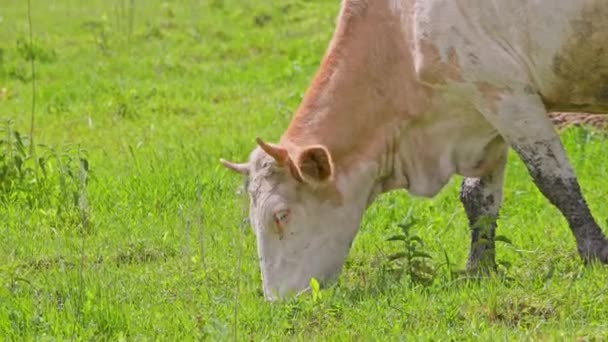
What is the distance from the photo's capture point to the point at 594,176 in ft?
31.3

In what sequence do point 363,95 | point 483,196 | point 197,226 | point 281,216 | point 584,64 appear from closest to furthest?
point 584,64 → point 281,216 → point 363,95 → point 483,196 → point 197,226

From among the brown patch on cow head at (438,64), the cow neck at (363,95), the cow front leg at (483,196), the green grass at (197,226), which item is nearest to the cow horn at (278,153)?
the cow neck at (363,95)

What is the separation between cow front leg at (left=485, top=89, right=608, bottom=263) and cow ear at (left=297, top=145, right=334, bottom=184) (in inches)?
33.7

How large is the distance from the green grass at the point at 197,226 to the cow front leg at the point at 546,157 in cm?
20

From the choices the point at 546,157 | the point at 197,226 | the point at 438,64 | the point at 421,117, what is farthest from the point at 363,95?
the point at 197,226

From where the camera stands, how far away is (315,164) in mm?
7105

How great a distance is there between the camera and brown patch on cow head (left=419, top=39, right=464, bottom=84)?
7.10 m

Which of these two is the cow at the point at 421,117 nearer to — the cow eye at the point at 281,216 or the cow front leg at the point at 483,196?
the cow eye at the point at 281,216

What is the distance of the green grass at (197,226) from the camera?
6395 mm

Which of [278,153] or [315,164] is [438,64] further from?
[278,153]

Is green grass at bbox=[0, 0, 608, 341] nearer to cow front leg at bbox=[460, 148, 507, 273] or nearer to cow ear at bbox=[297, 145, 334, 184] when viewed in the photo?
cow front leg at bbox=[460, 148, 507, 273]

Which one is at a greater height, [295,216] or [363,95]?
[363,95]

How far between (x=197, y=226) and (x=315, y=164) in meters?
1.45

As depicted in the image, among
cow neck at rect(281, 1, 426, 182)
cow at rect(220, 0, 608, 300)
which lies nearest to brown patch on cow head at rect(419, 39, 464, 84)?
cow at rect(220, 0, 608, 300)
